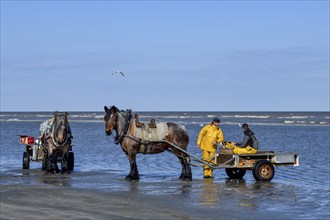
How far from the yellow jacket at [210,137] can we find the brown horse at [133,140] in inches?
21.6

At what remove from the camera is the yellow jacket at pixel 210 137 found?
75.5 feet

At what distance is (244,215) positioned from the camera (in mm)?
15352

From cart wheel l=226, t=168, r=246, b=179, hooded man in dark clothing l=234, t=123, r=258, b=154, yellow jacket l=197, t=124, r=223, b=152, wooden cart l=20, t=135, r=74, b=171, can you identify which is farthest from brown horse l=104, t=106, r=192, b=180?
wooden cart l=20, t=135, r=74, b=171

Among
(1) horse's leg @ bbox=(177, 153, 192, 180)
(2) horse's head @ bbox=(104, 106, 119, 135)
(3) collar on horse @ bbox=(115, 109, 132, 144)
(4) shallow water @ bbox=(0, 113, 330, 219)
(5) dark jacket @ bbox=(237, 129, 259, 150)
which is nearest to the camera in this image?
(4) shallow water @ bbox=(0, 113, 330, 219)

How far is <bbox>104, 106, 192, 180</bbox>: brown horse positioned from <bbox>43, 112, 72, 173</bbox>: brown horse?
212 centimetres

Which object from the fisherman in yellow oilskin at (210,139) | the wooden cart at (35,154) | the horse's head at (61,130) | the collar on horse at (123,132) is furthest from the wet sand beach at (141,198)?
the wooden cart at (35,154)

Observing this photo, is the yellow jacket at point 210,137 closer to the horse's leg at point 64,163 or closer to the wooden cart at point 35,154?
the horse's leg at point 64,163

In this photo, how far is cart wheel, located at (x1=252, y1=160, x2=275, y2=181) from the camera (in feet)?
73.6

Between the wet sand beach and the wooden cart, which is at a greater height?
the wooden cart

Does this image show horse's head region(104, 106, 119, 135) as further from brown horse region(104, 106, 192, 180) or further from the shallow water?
the shallow water

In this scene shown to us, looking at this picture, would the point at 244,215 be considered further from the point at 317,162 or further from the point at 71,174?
the point at 317,162

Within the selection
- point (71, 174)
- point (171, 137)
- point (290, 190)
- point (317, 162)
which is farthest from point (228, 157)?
point (317, 162)

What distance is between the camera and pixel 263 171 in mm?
22562

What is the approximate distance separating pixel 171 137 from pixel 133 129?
3.80 ft
